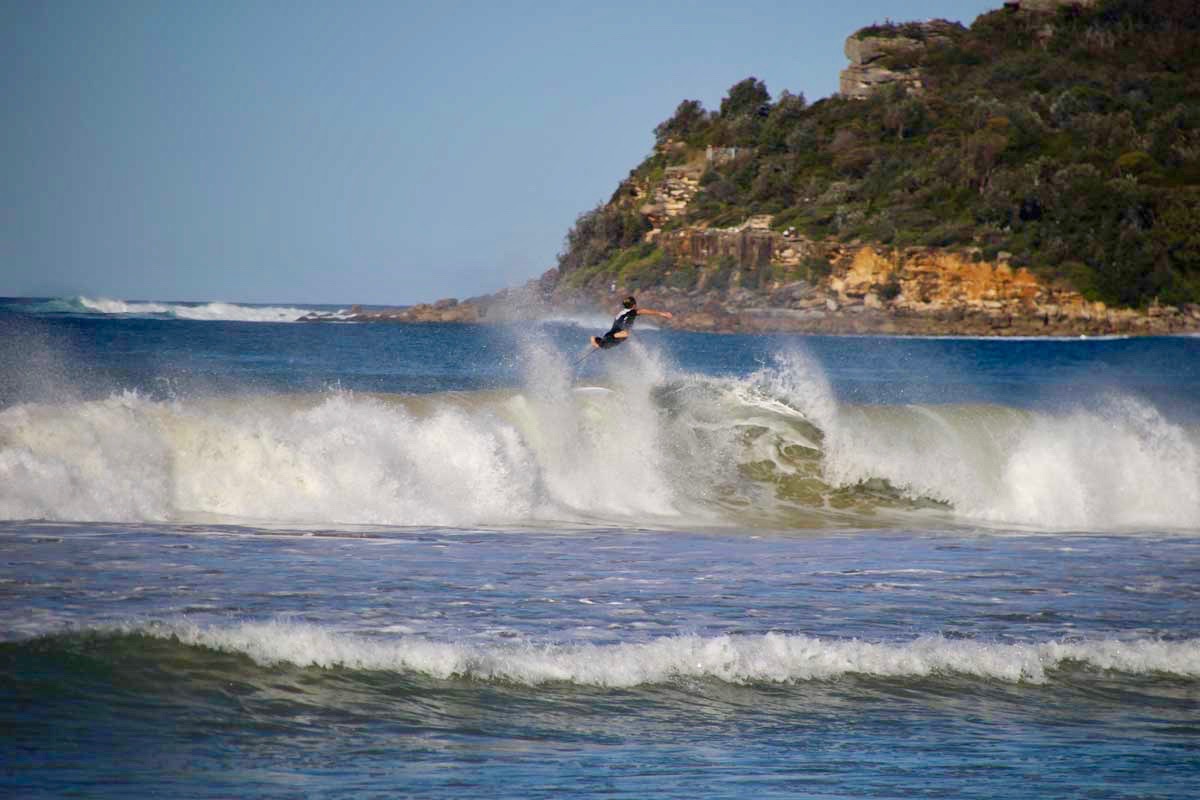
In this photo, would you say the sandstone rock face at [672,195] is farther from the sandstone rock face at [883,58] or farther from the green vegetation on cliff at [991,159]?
the sandstone rock face at [883,58]

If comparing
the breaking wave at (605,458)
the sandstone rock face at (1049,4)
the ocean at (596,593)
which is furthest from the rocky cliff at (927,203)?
the ocean at (596,593)

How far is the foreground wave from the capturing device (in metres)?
9.47

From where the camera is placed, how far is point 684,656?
32.3 ft

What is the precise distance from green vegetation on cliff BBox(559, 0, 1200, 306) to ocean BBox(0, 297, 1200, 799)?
2718 inches

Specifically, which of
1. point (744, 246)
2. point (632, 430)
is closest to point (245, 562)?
point (632, 430)

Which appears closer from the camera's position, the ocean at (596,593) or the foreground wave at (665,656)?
the ocean at (596,593)

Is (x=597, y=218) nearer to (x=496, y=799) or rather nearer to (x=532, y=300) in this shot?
(x=532, y=300)

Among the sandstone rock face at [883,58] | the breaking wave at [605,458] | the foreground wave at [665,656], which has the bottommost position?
the foreground wave at [665,656]

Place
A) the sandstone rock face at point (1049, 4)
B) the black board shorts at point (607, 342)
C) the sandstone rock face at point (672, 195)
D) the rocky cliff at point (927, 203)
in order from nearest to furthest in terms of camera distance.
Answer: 1. the black board shorts at point (607, 342)
2. the rocky cliff at point (927, 203)
3. the sandstone rock face at point (672, 195)
4. the sandstone rock face at point (1049, 4)

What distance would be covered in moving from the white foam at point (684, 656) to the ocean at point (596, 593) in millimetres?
30

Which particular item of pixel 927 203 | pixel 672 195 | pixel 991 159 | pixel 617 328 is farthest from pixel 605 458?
pixel 672 195

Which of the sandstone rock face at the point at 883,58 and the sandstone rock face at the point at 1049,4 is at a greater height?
the sandstone rock face at the point at 1049,4

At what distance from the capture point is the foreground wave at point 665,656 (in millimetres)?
9469

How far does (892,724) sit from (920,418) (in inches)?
617
